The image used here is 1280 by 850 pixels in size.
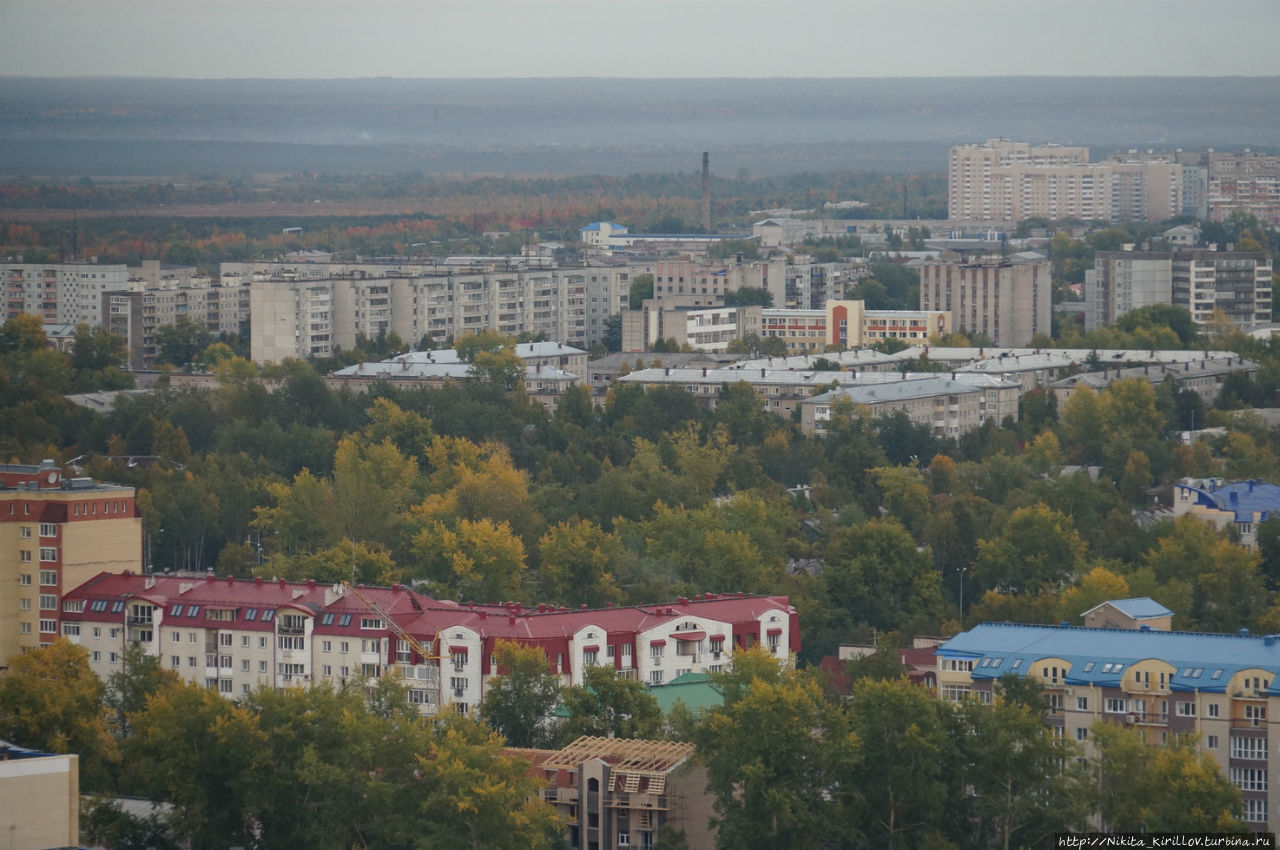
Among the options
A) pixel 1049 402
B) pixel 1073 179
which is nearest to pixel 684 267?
pixel 1049 402

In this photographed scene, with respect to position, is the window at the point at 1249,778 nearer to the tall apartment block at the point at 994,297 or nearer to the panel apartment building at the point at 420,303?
the panel apartment building at the point at 420,303

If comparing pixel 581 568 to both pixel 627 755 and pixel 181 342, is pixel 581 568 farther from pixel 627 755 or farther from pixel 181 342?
pixel 181 342

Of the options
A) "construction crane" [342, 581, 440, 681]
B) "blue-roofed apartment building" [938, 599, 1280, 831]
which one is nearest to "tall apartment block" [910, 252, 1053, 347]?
"construction crane" [342, 581, 440, 681]

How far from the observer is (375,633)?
21.4 meters

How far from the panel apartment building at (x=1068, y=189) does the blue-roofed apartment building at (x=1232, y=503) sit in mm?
67707

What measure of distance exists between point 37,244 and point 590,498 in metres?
44.1

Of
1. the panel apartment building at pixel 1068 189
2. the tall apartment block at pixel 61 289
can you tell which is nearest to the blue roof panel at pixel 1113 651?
the tall apartment block at pixel 61 289

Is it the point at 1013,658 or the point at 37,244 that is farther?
the point at 37,244

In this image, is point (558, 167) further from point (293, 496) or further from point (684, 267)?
point (293, 496)

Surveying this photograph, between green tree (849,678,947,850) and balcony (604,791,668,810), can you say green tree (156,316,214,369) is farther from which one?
green tree (849,678,947,850)

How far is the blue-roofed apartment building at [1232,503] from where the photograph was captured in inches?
1145

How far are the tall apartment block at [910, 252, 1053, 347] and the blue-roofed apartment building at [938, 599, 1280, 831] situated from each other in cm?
3510

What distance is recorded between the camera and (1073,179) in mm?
99625

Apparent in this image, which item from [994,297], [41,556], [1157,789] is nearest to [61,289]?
[994,297]
